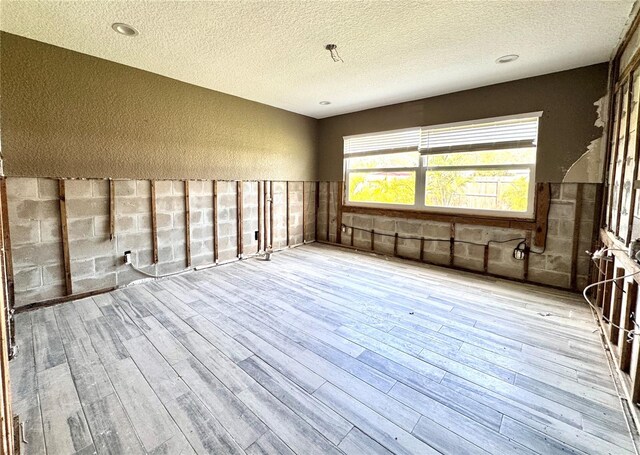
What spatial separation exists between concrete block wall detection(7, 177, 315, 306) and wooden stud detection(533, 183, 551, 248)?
13.5 ft

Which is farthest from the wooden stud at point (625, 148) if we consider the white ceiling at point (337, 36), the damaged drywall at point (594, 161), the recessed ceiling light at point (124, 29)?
the recessed ceiling light at point (124, 29)

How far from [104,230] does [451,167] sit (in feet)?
15.2

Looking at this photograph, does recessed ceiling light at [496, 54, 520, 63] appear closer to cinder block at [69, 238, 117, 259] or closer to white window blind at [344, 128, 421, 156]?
white window blind at [344, 128, 421, 156]

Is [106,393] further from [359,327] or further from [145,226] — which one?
[145,226]

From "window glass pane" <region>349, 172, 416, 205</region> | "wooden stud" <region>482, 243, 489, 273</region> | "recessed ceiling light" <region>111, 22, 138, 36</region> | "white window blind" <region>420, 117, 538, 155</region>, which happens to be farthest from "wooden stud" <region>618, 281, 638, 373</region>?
"recessed ceiling light" <region>111, 22, 138, 36</region>

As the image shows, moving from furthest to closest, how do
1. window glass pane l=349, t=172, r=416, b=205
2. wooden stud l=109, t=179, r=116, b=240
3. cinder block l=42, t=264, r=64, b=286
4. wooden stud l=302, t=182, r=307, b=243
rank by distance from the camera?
wooden stud l=302, t=182, r=307, b=243, window glass pane l=349, t=172, r=416, b=205, wooden stud l=109, t=179, r=116, b=240, cinder block l=42, t=264, r=64, b=286

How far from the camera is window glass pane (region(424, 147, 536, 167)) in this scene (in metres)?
3.73

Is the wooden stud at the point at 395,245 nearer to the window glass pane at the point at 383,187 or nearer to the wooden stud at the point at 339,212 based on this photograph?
the window glass pane at the point at 383,187

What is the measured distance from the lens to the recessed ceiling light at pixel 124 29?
2.53 m

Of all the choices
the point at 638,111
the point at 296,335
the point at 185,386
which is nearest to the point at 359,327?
the point at 296,335

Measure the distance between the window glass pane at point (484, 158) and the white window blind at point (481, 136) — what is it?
6cm

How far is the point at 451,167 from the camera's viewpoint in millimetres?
4324

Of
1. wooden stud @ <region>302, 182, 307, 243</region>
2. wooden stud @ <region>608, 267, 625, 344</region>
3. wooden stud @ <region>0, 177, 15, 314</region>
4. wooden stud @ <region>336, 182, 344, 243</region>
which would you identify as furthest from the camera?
wooden stud @ <region>302, 182, 307, 243</region>

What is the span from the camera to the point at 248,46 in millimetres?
2873
